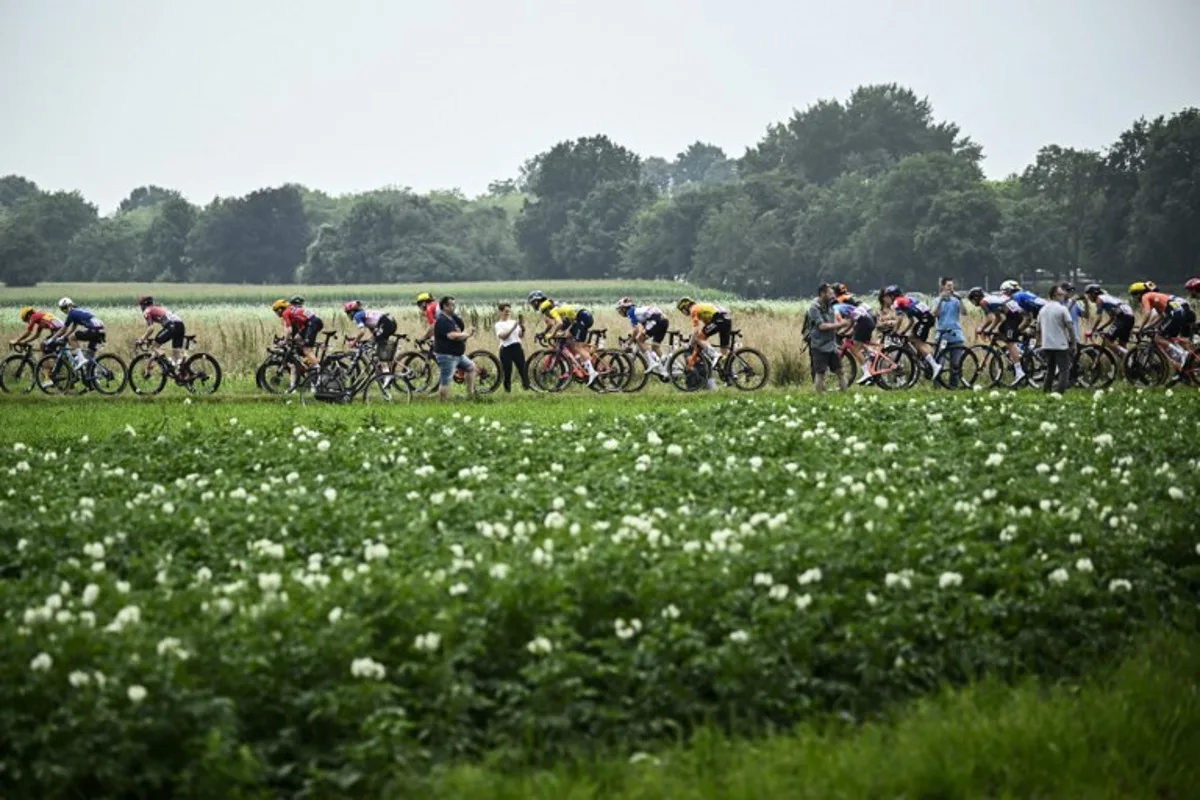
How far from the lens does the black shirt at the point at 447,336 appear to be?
28625 millimetres

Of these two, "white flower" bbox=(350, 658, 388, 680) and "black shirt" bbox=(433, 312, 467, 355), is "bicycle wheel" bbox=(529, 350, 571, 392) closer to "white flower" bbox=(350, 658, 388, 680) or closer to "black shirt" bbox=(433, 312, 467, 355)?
"black shirt" bbox=(433, 312, 467, 355)

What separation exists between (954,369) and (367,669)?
22.9 meters

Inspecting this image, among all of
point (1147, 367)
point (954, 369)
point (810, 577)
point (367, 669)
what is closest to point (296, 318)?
point (954, 369)

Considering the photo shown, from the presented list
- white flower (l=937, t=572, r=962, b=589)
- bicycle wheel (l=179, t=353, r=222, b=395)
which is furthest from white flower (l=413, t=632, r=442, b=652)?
bicycle wheel (l=179, t=353, r=222, b=395)

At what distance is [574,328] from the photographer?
103 ft

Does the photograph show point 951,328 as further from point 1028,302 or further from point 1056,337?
point 1056,337

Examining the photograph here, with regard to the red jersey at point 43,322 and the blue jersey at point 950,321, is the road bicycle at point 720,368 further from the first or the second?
the red jersey at point 43,322

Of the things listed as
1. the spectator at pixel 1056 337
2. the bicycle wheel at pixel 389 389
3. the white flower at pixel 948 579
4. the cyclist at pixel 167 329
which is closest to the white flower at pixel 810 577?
the white flower at pixel 948 579

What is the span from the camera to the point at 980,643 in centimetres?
959

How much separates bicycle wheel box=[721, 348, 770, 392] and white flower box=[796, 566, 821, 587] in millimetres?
20498

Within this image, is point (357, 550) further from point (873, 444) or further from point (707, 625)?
point (873, 444)

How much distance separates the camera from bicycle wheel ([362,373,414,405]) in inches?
1162

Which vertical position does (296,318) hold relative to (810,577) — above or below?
above

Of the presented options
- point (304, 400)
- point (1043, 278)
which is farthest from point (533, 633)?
point (1043, 278)
